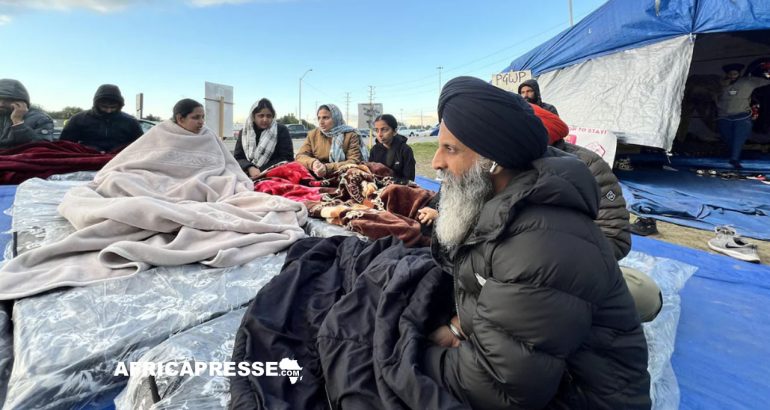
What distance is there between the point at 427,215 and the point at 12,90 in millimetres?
4889

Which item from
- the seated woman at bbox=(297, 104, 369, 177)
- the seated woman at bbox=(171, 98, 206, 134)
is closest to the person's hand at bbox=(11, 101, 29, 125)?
the seated woman at bbox=(171, 98, 206, 134)

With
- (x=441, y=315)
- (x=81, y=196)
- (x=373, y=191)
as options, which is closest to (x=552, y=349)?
(x=441, y=315)

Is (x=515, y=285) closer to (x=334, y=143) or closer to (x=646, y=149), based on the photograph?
(x=334, y=143)

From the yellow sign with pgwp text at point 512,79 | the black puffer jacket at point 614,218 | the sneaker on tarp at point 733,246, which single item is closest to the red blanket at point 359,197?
the black puffer jacket at point 614,218

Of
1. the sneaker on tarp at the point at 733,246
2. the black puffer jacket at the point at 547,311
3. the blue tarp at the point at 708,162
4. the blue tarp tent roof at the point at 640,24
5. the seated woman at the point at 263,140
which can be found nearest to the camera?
the black puffer jacket at the point at 547,311

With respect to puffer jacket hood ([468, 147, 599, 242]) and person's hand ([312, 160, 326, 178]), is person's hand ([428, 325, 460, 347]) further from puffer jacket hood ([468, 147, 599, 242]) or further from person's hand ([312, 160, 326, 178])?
person's hand ([312, 160, 326, 178])

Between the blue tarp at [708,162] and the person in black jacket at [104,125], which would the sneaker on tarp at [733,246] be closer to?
the blue tarp at [708,162]

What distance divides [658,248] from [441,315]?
9.40ft

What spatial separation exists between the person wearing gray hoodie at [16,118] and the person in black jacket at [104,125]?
288 mm

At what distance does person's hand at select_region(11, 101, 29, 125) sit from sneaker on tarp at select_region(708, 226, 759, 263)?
23.4 ft

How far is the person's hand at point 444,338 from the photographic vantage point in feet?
3.63

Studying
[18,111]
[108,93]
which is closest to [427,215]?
[108,93]

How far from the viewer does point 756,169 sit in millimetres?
6320

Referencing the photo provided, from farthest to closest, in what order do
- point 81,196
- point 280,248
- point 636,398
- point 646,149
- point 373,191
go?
point 646,149 → point 373,191 → point 81,196 → point 280,248 → point 636,398
